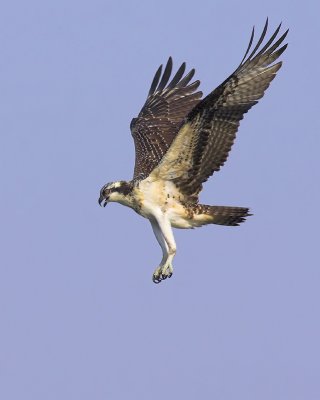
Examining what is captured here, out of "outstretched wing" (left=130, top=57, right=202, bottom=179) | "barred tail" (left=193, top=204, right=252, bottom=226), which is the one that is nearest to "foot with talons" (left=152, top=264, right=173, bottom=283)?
"barred tail" (left=193, top=204, right=252, bottom=226)

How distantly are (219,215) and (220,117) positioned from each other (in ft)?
4.91

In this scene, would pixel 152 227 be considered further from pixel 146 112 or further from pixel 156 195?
pixel 146 112

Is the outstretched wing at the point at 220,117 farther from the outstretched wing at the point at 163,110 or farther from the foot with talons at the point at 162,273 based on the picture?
the outstretched wing at the point at 163,110

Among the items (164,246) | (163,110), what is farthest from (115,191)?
(163,110)

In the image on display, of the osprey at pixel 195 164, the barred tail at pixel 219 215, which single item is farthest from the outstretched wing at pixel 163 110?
the barred tail at pixel 219 215

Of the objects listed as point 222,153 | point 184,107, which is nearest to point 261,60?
point 222,153

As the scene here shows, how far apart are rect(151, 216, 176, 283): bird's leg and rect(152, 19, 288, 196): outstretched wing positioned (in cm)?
64

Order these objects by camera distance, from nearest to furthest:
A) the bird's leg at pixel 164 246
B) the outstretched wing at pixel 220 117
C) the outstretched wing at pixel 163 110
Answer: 1. the outstretched wing at pixel 220 117
2. the bird's leg at pixel 164 246
3. the outstretched wing at pixel 163 110

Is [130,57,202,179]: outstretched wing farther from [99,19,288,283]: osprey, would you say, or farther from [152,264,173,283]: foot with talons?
[152,264,173,283]: foot with talons

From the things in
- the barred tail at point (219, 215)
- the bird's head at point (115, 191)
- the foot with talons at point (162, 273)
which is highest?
the bird's head at point (115, 191)

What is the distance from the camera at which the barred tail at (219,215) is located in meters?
16.1

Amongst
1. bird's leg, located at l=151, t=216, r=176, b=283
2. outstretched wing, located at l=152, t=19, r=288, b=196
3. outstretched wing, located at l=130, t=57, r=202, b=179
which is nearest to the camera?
outstretched wing, located at l=152, t=19, r=288, b=196

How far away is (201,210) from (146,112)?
397cm

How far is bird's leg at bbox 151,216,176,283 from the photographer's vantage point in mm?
16000
